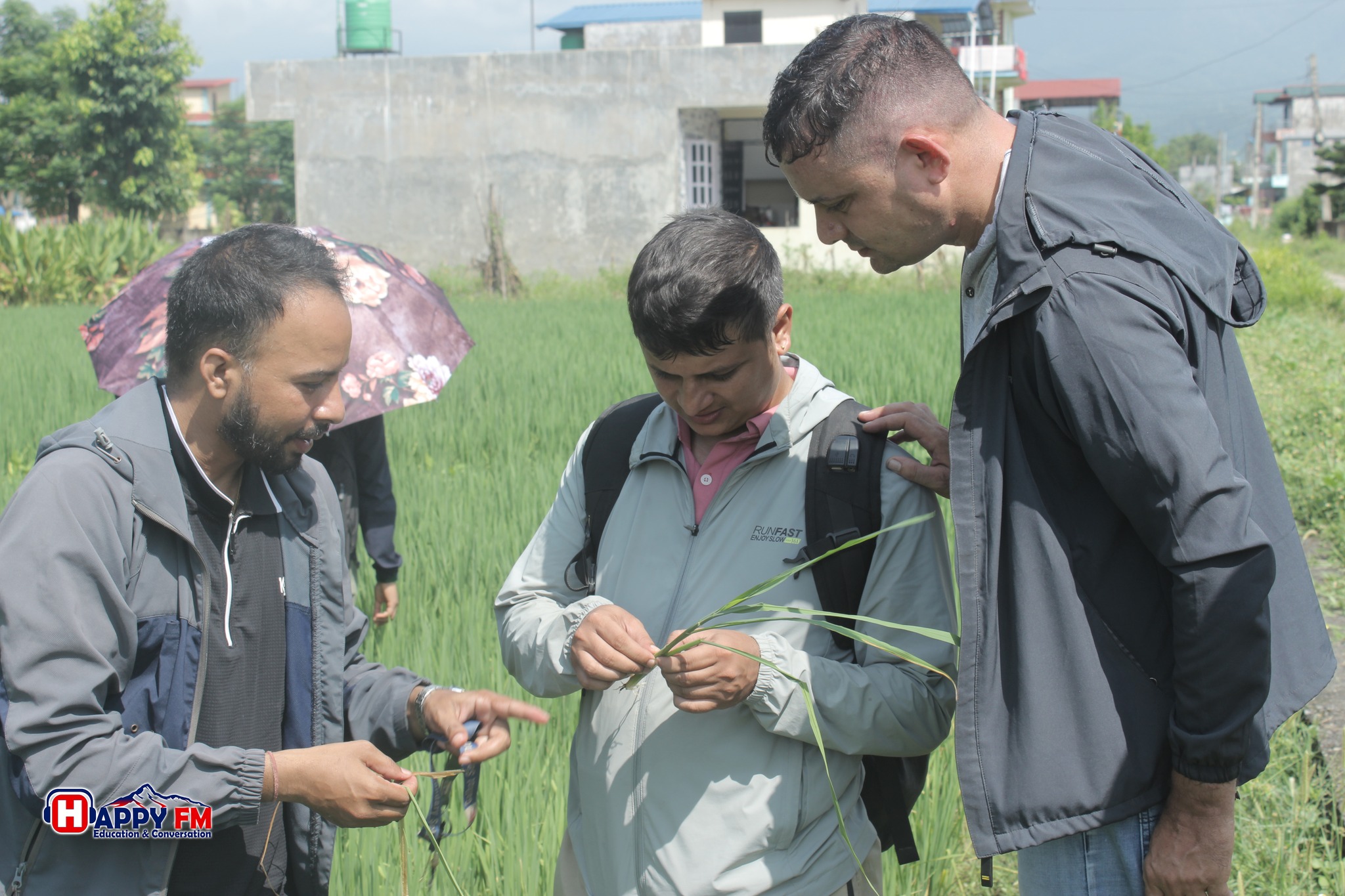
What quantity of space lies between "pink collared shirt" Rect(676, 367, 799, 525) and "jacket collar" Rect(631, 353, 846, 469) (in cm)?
2

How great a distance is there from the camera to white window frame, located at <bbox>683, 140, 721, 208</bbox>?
67.5ft

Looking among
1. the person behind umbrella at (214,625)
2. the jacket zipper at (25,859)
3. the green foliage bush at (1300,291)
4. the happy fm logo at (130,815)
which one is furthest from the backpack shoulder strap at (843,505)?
the green foliage bush at (1300,291)

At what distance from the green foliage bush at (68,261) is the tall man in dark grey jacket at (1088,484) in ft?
57.3

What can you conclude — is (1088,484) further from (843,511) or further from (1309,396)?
(1309,396)

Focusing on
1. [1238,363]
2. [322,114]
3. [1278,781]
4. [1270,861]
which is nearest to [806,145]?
[1238,363]

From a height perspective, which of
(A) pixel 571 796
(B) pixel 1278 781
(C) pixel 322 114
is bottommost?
(B) pixel 1278 781

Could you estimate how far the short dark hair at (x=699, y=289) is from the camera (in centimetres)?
157

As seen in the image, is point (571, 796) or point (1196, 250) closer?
point (1196, 250)

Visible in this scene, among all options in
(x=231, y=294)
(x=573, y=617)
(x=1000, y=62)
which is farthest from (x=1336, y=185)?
(x=231, y=294)

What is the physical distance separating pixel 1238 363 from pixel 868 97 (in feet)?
1.90

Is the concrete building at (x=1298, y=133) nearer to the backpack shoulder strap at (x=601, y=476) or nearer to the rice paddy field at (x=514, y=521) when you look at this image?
the rice paddy field at (x=514, y=521)

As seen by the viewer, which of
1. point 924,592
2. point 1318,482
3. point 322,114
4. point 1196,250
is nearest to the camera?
point 1196,250

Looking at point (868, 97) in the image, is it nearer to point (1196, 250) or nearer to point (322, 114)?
point (1196, 250)

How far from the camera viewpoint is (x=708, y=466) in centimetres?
167
